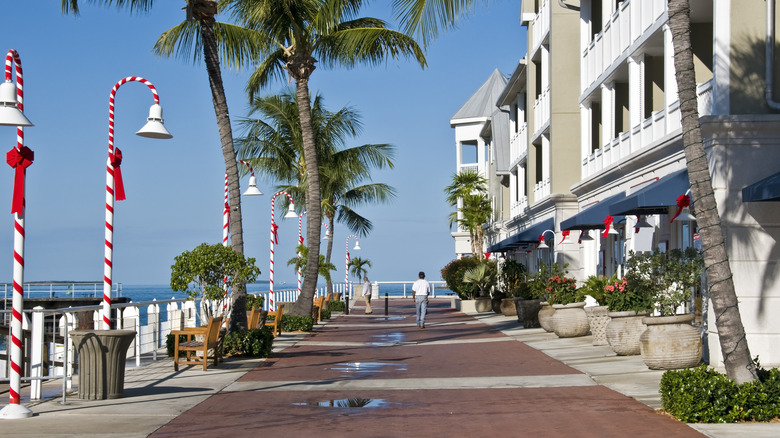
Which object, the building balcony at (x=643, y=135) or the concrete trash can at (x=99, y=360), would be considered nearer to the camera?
the concrete trash can at (x=99, y=360)

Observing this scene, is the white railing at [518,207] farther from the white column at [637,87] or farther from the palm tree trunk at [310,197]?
the white column at [637,87]

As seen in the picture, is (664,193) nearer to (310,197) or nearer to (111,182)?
(111,182)

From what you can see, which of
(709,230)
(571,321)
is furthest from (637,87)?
(709,230)

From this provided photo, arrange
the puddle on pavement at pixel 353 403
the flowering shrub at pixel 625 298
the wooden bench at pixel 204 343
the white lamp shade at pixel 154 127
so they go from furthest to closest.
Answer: the flowering shrub at pixel 625 298 < the wooden bench at pixel 204 343 < the white lamp shade at pixel 154 127 < the puddle on pavement at pixel 353 403

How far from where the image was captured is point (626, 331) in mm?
16031

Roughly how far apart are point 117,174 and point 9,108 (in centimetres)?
294

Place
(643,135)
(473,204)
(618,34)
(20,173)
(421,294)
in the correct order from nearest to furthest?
(20,173) < (643,135) < (618,34) < (421,294) < (473,204)

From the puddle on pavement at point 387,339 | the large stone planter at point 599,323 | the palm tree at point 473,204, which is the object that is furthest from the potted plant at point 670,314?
the palm tree at point 473,204

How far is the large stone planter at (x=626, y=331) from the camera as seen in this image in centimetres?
1602

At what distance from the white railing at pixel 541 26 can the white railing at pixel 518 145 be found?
4037mm

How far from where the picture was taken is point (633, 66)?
68.6 ft

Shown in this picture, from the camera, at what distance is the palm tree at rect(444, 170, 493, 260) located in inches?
1848

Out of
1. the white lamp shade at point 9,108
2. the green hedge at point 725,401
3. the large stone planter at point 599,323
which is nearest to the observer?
the green hedge at point 725,401

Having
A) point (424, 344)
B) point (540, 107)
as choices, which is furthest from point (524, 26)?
point (424, 344)
